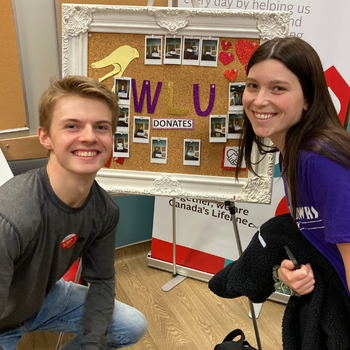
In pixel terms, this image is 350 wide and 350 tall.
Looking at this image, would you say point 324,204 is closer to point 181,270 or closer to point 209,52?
point 209,52

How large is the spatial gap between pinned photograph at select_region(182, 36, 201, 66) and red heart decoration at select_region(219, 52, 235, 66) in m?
0.08

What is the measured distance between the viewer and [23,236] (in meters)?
0.91

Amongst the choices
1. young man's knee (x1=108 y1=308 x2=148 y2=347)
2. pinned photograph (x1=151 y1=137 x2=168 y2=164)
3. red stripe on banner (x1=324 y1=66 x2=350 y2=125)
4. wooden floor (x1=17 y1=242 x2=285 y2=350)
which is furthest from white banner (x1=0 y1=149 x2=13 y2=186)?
red stripe on banner (x1=324 y1=66 x2=350 y2=125)

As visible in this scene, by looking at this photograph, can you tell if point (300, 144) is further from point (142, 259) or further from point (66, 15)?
point (142, 259)

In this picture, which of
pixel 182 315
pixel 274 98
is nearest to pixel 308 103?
pixel 274 98

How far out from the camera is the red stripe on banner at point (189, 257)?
2033mm

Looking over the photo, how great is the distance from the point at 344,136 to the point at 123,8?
2.88ft

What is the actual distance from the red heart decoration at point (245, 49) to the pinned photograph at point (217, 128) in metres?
0.22

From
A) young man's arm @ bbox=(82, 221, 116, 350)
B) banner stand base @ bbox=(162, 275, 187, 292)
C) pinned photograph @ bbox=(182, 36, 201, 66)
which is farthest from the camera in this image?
banner stand base @ bbox=(162, 275, 187, 292)

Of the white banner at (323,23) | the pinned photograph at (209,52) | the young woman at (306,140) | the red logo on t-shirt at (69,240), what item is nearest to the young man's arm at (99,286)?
the red logo on t-shirt at (69,240)

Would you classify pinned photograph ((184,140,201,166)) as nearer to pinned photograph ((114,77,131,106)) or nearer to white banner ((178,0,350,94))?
pinned photograph ((114,77,131,106))

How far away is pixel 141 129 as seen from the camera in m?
1.34

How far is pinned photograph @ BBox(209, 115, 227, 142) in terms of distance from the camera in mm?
1306

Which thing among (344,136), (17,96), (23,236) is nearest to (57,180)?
(23,236)
